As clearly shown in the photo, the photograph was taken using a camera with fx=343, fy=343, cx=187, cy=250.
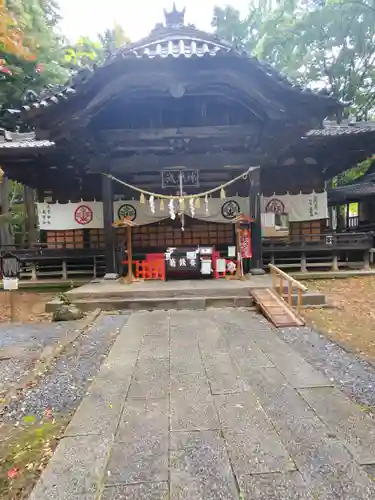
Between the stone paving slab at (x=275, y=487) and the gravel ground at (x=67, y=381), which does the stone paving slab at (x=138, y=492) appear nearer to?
the stone paving slab at (x=275, y=487)

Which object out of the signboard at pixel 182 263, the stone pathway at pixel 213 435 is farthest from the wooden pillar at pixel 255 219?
the stone pathway at pixel 213 435

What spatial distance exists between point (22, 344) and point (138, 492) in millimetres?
4324

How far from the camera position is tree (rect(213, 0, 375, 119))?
56.8 feet

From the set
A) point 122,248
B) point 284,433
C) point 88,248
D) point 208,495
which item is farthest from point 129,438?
point 88,248

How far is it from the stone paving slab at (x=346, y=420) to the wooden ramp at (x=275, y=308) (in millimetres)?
2658

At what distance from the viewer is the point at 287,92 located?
29.2 feet

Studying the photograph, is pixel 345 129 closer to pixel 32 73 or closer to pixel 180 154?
pixel 180 154

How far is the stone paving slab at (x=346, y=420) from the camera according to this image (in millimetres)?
2621

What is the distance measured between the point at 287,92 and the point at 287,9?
14.2 meters

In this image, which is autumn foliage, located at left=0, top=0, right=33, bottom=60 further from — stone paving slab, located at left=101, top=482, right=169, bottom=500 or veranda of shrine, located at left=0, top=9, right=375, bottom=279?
stone paving slab, located at left=101, top=482, right=169, bottom=500

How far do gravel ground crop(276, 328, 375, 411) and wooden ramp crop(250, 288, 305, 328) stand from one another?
0.33 meters

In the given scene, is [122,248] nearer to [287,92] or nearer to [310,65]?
[287,92]

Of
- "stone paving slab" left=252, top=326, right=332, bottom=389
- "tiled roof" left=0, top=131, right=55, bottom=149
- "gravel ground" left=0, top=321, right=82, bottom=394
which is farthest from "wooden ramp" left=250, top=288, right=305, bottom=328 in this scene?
"tiled roof" left=0, top=131, right=55, bottom=149

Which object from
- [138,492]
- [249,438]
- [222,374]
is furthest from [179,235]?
[138,492]
